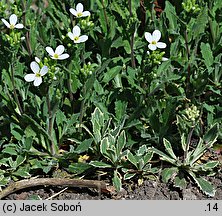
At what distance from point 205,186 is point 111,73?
137 cm

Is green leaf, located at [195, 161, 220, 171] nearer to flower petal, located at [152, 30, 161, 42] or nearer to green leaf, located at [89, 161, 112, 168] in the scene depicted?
green leaf, located at [89, 161, 112, 168]

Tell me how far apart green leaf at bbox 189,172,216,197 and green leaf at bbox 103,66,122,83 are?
3.84ft

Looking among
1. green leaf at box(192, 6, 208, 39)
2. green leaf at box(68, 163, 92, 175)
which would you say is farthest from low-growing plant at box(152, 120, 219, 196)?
green leaf at box(192, 6, 208, 39)

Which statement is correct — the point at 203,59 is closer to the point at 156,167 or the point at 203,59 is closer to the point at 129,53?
the point at 129,53

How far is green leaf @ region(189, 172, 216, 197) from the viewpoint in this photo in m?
4.63

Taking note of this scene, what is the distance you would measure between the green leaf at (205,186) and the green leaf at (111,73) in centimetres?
117

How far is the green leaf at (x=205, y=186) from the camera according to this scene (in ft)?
15.2

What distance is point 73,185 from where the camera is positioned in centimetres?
473

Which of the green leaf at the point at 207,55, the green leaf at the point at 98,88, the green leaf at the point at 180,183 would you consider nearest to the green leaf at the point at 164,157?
the green leaf at the point at 180,183

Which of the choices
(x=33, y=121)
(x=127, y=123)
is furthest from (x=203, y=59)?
(x=33, y=121)

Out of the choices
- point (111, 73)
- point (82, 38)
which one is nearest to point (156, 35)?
point (111, 73)

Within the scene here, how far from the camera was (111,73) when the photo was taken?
17.0 feet

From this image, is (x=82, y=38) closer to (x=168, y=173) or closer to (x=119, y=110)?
(x=119, y=110)

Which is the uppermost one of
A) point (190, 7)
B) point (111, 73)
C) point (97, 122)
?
point (190, 7)
